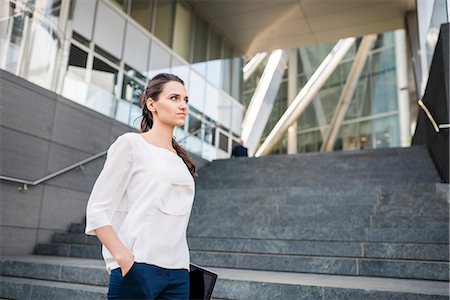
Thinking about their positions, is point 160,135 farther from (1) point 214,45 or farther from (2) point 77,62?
(1) point 214,45

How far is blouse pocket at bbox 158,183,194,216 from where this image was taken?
1.43m

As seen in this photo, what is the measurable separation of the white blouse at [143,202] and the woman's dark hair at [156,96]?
0.14 metres

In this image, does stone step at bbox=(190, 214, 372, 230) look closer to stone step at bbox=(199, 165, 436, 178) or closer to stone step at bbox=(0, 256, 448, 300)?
stone step at bbox=(0, 256, 448, 300)

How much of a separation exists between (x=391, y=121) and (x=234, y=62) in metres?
12.4

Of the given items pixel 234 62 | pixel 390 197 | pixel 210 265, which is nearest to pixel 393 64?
pixel 234 62

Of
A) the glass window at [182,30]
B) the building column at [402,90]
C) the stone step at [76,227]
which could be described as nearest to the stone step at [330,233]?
the stone step at [76,227]

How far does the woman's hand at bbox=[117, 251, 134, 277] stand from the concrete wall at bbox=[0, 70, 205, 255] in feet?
17.3

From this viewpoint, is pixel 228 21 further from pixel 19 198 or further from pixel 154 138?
pixel 154 138

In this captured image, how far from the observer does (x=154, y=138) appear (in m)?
1.57

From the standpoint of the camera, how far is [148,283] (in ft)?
4.32

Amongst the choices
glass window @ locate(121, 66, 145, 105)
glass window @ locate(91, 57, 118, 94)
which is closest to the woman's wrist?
glass window @ locate(91, 57, 118, 94)

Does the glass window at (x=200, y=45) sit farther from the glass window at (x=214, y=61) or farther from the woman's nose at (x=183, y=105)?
the woman's nose at (x=183, y=105)

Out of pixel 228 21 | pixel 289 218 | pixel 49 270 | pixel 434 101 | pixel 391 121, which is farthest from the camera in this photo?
pixel 391 121

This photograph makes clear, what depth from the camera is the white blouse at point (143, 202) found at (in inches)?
54.2
